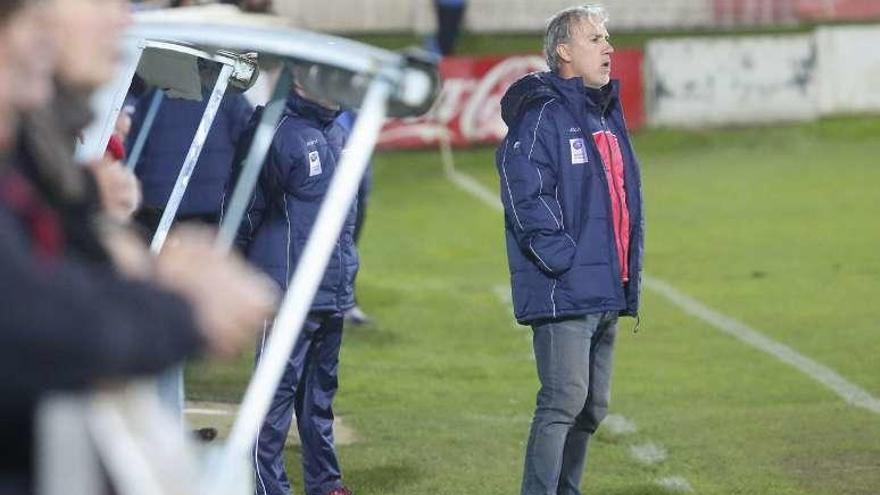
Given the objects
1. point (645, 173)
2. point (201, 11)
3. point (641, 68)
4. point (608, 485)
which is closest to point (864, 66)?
point (641, 68)

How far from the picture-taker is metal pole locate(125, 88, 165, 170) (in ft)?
35.1

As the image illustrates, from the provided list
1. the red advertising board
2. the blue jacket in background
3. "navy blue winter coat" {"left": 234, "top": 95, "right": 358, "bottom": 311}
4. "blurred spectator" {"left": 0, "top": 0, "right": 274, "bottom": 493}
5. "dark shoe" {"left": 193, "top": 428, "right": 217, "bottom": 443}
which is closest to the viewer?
"blurred spectator" {"left": 0, "top": 0, "right": 274, "bottom": 493}

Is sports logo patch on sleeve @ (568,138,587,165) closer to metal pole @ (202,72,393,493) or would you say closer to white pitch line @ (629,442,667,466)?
white pitch line @ (629,442,667,466)

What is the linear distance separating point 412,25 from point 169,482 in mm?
29851

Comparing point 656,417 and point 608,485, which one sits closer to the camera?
point 608,485

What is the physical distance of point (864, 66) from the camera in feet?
92.6

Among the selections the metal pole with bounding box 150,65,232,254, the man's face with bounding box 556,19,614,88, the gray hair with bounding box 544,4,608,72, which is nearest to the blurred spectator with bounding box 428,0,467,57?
the gray hair with bounding box 544,4,608,72

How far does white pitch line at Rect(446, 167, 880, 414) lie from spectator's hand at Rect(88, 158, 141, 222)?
6.68 m

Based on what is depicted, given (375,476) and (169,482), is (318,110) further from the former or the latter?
(169,482)

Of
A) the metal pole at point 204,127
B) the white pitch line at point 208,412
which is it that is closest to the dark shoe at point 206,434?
the white pitch line at point 208,412

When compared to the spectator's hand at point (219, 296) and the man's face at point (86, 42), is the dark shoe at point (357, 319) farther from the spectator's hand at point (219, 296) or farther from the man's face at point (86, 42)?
the spectator's hand at point (219, 296)

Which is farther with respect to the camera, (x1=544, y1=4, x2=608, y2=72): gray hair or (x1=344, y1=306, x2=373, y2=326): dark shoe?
(x1=344, y1=306, x2=373, y2=326): dark shoe

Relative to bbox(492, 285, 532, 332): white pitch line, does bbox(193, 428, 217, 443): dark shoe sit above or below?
above

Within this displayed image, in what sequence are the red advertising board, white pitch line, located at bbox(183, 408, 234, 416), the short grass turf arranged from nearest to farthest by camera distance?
the short grass turf, white pitch line, located at bbox(183, 408, 234, 416), the red advertising board
